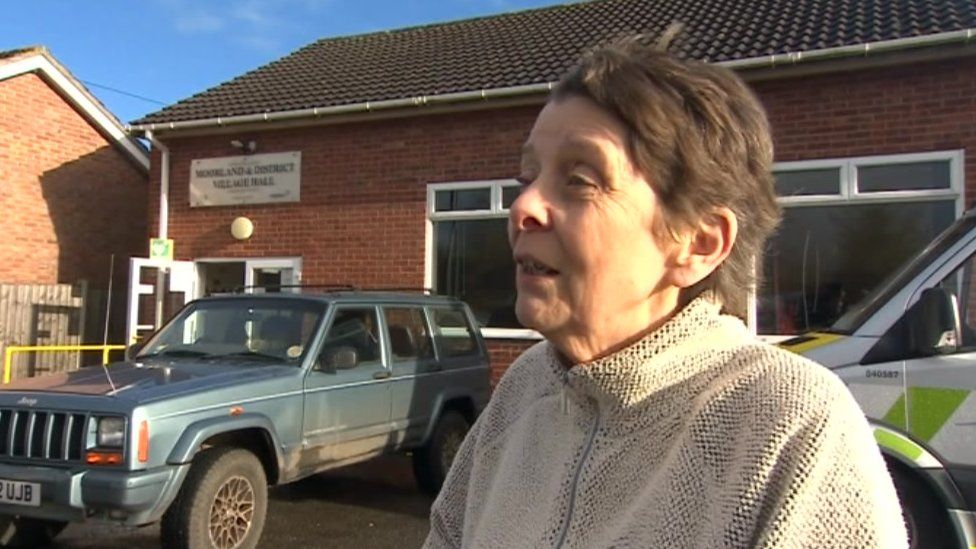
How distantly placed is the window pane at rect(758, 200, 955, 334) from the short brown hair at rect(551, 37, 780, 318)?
766 cm

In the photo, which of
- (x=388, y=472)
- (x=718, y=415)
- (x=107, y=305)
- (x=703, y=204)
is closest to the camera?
(x=718, y=415)

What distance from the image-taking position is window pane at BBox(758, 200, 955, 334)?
8711 millimetres

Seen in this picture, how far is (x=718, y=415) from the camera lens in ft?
3.79

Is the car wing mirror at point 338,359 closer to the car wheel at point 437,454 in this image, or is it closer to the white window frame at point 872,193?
the car wheel at point 437,454

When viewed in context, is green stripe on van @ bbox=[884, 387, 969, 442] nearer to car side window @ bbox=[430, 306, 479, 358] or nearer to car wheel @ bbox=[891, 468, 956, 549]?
car wheel @ bbox=[891, 468, 956, 549]

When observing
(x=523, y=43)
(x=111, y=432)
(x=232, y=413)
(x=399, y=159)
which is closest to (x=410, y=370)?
(x=232, y=413)

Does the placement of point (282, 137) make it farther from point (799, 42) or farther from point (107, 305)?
point (799, 42)

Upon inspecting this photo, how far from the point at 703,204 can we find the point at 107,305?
14469 millimetres

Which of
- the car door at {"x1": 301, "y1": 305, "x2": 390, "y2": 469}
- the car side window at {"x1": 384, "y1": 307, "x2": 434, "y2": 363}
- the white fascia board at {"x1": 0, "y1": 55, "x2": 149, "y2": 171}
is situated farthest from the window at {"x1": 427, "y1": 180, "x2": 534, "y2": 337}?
the white fascia board at {"x1": 0, "y1": 55, "x2": 149, "y2": 171}

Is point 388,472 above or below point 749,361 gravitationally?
below

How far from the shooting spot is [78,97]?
14.8 metres

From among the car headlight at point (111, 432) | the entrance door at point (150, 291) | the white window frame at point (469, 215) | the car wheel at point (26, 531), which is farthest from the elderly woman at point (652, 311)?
the entrance door at point (150, 291)

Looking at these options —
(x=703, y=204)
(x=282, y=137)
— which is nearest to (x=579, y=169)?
(x=703, y=204)

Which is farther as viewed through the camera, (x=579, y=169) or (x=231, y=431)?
(x=231, y=431)
